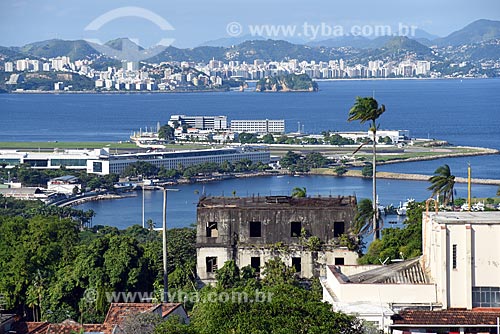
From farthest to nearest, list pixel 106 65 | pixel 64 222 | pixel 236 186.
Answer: pixel 106 65, pixel 236 186, pixel 64 222

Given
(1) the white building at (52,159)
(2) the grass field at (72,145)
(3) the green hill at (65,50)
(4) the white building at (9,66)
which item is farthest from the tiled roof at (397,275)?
(3) the green hill at (65,50)

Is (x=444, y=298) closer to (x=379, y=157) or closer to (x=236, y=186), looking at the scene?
(x=236, y=186)

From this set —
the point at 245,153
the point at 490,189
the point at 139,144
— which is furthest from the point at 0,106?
the point at 490,189

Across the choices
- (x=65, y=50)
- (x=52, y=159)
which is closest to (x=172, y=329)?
(x=52, y=159)

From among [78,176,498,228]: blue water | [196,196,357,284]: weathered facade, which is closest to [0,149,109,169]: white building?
[78,176,498,228]: blue water

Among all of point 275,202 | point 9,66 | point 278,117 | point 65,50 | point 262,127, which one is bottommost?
point 275,202

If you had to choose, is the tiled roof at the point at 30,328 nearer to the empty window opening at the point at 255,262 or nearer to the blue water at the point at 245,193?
the empty window opening at the point at 255,262

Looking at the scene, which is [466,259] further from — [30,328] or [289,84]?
[289,84]
